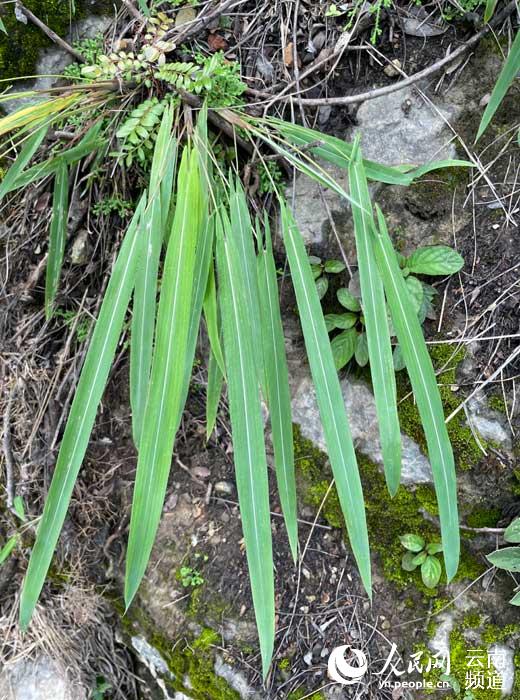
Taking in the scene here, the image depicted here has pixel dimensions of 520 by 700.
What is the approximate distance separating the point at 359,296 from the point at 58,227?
58cm

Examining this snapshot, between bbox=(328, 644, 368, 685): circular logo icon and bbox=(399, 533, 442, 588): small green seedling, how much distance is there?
180 millimetres

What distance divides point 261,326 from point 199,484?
448 mm

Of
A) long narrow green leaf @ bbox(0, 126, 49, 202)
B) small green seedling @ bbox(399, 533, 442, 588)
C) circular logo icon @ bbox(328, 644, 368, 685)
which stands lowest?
circular logo icon @ bbox(328, 644, 368, 685)

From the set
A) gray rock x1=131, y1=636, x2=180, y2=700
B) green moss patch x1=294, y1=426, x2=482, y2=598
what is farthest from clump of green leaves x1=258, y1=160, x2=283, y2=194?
gray rock x1=131, y1=636, x2=180, y2=700

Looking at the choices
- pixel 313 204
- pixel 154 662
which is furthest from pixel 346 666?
pixel 313 204

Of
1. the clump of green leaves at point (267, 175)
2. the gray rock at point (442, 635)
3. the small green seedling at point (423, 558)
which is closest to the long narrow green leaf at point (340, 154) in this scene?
the clump of green leaves at point (267, 175)

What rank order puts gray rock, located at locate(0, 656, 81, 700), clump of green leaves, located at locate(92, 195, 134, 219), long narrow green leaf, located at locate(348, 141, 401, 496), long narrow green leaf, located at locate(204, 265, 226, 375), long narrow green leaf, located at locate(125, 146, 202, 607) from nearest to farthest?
long narrow green leaf, located at locate(125, 146, 202, 607)
long narrow green leaf, located at locate(348, 141, 401, 496)
long narrow green leaf, located at locate(204, 265, 226, 375)
clump of green leaves, located at locate(92, 195, 134, 219)
gray rock, located at locate(0, 656, 81, 700)

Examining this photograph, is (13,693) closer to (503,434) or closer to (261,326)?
(261,326)

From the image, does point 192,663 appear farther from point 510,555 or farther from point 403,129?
point 403,129

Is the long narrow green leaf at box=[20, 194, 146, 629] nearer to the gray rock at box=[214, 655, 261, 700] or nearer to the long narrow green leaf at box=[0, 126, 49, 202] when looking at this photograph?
the long narrow green leaf at box=[0, 126, 49, 202]

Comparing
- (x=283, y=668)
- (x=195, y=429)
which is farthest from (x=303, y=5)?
(x=283, y=668)

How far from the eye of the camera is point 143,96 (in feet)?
3.25

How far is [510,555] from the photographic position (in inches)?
36.0

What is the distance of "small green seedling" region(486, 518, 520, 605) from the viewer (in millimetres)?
901
